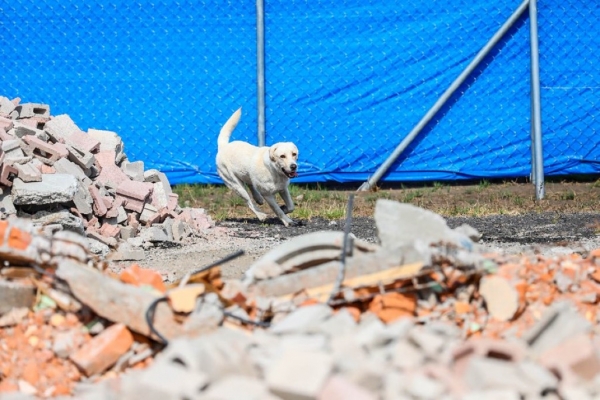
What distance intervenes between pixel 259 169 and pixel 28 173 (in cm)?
232

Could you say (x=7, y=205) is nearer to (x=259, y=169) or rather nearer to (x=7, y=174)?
(x=7, y=174)

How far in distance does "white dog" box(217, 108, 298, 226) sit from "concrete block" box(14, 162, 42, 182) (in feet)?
7.30

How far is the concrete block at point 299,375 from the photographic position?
8.56ft

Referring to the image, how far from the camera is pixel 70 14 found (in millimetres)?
9664

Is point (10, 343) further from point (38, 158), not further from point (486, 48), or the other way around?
point (486, 48)

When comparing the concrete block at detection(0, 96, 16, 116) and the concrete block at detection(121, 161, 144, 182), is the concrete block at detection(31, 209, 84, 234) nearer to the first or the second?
the concrete block at detection(121, 161, 144, 182)

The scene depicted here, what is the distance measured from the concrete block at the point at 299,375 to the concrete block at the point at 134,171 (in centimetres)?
528

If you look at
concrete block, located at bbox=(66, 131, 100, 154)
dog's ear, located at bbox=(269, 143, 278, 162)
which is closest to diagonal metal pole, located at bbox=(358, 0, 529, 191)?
dog's ear, located at bbox=(269, 143, 278, 162)

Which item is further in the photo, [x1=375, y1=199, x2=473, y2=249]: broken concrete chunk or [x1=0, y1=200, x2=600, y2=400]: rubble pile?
[x1=375, y1=199, x2=473, y2=249]: broken concrete chunk

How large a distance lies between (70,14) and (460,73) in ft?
13.0

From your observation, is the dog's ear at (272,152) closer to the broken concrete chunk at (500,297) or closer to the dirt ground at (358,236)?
the dirt ground at (358,236)

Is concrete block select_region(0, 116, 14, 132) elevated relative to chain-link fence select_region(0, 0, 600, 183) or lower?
lower

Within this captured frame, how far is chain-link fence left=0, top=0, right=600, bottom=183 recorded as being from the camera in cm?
948

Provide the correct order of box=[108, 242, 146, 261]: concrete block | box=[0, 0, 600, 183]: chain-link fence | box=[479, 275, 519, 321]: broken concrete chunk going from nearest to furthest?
box=[479, 275, 519, 321]: broken concrete chunk, box=[108, 242, 146, 261]: concrete block, box=[0, 0, 600, 183]: chain-link fence
